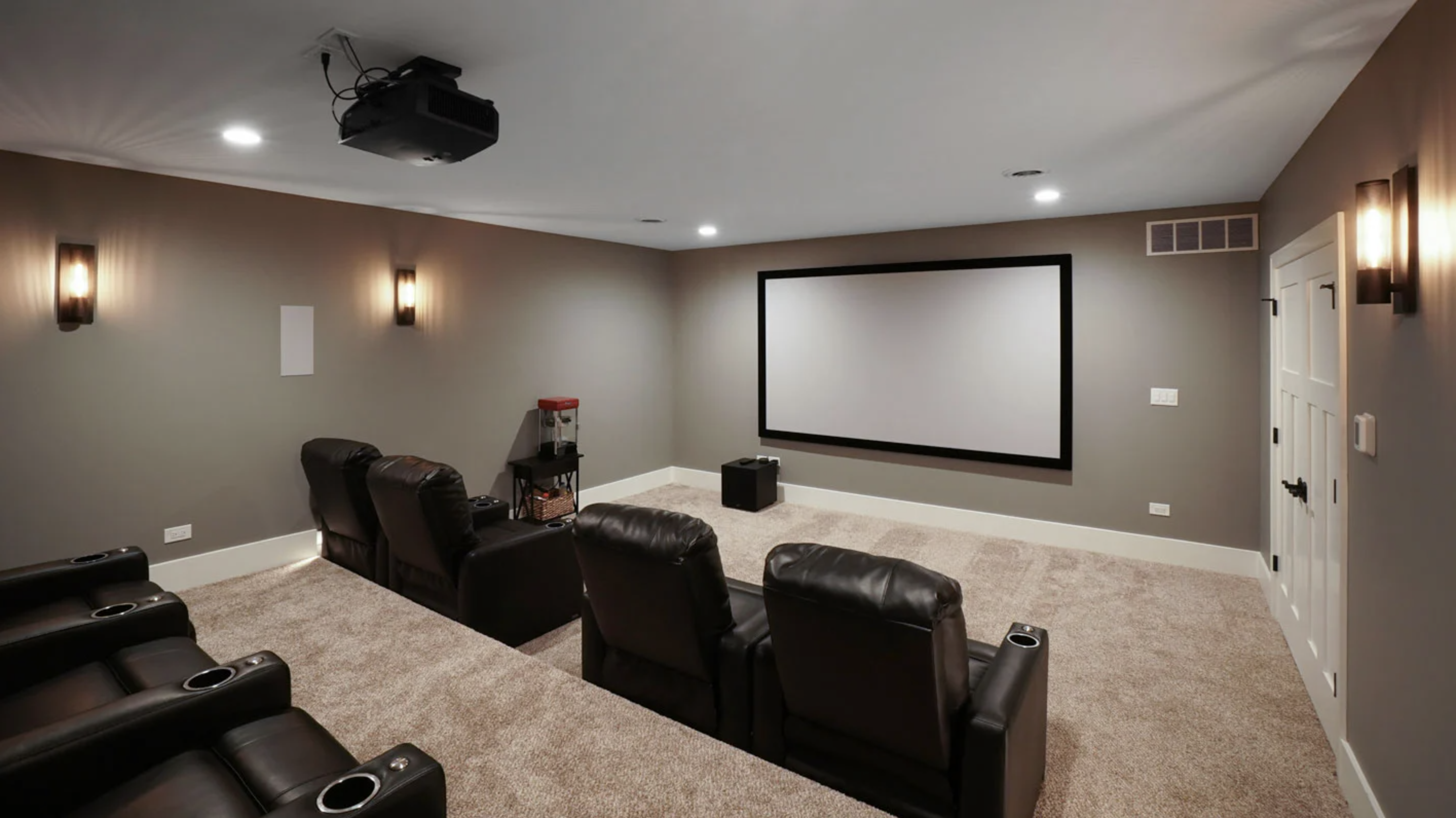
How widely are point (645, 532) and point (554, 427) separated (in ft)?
13.1

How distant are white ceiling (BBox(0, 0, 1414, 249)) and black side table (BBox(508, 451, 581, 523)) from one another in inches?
95.5

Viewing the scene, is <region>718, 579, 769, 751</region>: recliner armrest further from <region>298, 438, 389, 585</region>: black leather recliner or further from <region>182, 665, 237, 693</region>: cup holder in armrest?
<region>298, 438, 389, 585</region>: black leather recliner

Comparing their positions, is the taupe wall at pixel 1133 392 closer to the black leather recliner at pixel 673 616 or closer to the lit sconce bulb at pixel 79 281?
the black leather recliner at pixel 673 616

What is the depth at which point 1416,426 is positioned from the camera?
1857 millimetres

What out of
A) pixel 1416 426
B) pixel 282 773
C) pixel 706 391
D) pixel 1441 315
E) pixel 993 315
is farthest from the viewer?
pixel 706 391

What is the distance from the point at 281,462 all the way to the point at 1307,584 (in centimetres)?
595

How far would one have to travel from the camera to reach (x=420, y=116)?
2.20 metres

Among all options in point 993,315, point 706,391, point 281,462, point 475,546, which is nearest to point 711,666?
point 475,546

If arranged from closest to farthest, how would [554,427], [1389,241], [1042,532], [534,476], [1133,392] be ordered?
[1389,241], [1133,392], [1042,532], [534,476], [554,427]

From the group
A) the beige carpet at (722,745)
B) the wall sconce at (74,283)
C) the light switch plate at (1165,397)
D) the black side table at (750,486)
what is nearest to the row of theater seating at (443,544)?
the beige carpet at (722,745)

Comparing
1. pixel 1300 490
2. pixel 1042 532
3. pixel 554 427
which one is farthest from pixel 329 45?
pixel 1042 532

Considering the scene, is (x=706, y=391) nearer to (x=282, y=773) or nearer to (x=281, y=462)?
(x=281, y=462)

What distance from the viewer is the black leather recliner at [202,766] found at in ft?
4.52

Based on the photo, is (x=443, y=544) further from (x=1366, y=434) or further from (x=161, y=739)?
(x=1366, y=434)
